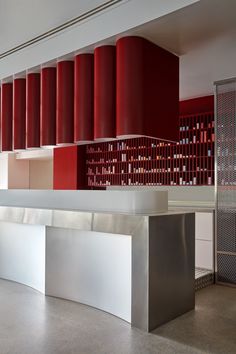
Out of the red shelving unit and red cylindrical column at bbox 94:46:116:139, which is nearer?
red cylindrical column at bbox 94:46:116:139

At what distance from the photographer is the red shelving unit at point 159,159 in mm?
6684

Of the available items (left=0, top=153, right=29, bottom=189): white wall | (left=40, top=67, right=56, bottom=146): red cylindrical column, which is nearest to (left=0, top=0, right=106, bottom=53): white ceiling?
(left=40, top=67, right=56, bottom=146): red cylindrical column

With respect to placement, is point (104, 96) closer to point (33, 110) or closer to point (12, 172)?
point (33, 110)

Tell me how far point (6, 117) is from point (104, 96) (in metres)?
2.59

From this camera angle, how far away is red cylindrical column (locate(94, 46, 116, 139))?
14.0 ft

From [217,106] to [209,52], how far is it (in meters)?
0.92

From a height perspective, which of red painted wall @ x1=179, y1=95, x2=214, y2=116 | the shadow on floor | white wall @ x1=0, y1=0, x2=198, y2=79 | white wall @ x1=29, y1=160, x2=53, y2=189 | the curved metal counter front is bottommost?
the shadow on floor

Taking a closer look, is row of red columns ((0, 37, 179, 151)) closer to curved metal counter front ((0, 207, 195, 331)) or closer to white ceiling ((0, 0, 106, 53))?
white ceiling ((0, 0, 106, 53))

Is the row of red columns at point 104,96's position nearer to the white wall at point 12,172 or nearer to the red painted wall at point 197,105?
the red painted wall at point 197,105

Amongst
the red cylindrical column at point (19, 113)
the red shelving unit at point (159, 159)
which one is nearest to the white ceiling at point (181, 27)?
the red cylindrical column at point (19, 113)

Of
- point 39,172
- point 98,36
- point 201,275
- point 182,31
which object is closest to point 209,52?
point 182,31

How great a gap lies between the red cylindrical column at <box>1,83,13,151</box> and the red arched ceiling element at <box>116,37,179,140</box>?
9.09 ft

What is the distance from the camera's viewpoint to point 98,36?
13.6 ft

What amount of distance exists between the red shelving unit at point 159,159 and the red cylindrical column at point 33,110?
2722 mm
